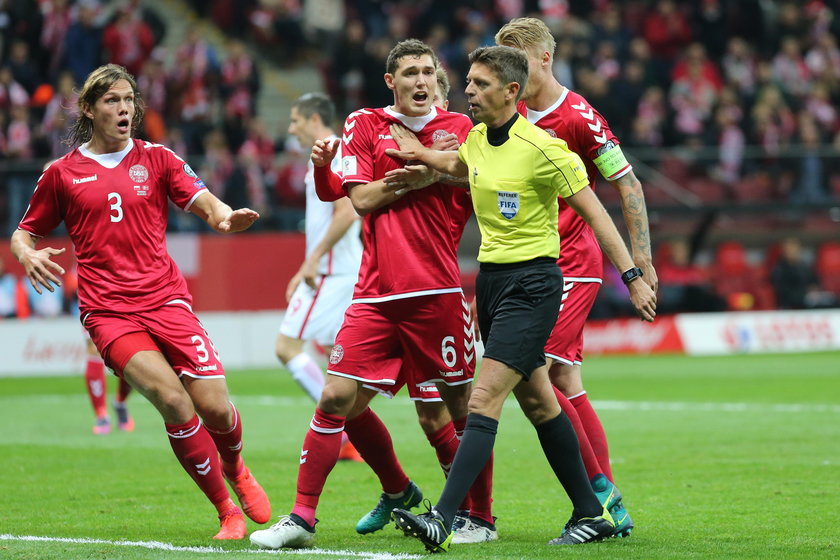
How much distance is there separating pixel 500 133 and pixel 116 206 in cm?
212

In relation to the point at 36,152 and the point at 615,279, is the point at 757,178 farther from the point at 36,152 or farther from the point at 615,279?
the point at 36,152

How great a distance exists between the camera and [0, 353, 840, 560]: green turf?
21.4 ft

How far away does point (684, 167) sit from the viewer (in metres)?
22.8

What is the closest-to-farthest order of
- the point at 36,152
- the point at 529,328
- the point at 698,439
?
the point at 529,328
the point at 698,439
the point at 36,152

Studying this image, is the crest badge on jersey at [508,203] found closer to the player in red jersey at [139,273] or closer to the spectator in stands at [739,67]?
the player in red jersey at [139,273]

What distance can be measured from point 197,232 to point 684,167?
27.7ft

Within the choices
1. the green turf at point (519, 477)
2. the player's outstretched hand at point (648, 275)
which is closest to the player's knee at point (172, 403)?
the green turf at point (519, 477)

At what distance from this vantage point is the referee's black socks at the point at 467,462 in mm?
6047

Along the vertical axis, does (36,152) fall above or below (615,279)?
above

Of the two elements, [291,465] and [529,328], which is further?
[291,465]

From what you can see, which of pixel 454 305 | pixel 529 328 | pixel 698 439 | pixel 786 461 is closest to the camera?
pixel 529 328

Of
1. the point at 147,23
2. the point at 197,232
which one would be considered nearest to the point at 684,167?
the point at 197,232

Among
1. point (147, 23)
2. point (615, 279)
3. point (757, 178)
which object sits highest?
point (147, 23)

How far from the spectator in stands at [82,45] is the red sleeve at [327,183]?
16459mm
